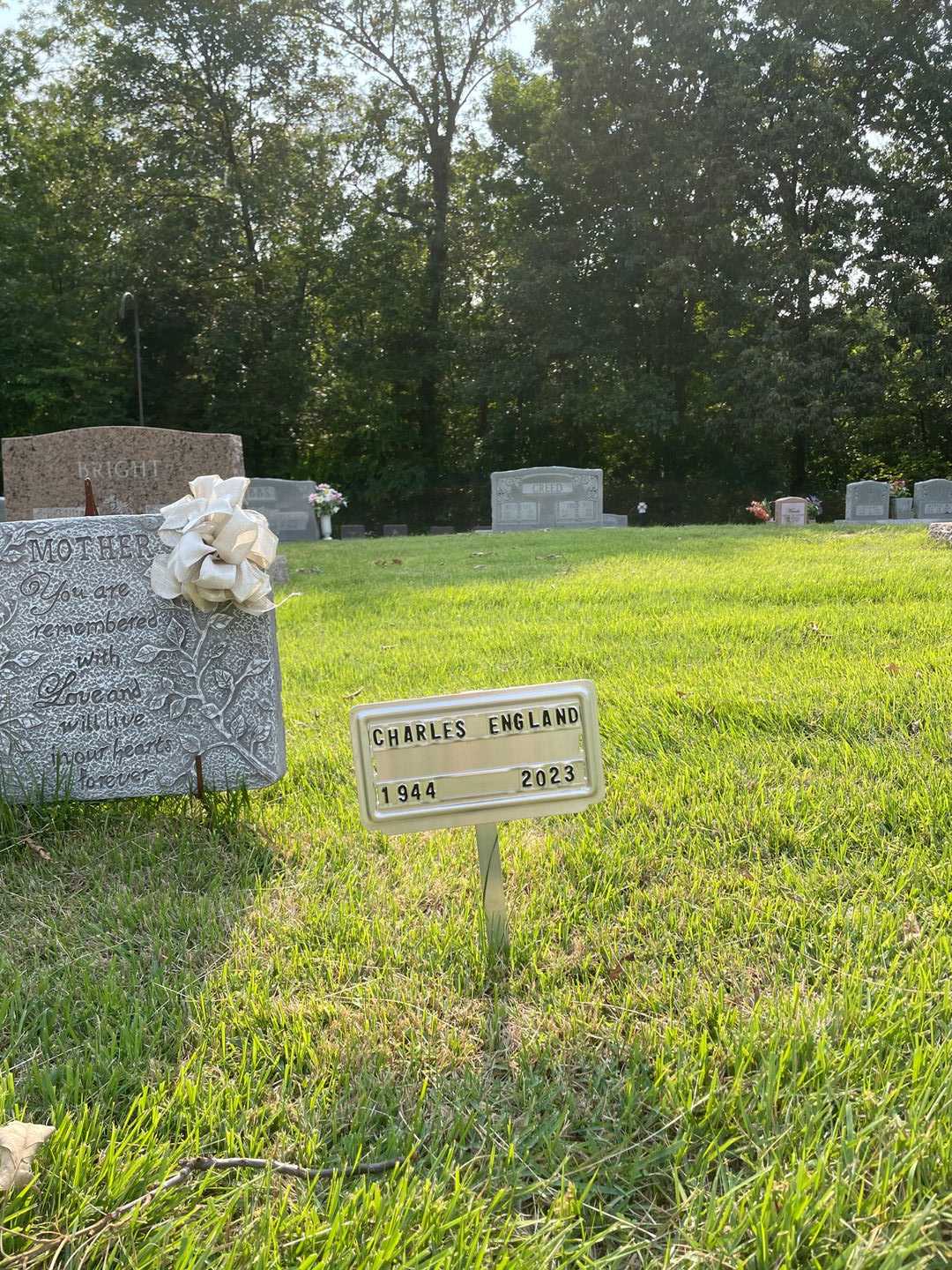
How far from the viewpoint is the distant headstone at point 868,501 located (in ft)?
58.0

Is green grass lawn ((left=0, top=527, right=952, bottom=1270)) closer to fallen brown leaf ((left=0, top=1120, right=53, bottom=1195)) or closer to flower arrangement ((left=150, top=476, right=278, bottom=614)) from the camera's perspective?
fallen brown leaf ((left=0, top=1120, right=53, bottom=1195))

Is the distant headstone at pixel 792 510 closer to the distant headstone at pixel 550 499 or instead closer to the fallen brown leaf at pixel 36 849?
the distant headstone at pixel 550 499

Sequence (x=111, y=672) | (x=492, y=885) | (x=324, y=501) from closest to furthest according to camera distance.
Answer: (x=492, y=885), (x=111, y=672), (x=324, y=501)

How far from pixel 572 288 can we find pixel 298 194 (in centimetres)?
762

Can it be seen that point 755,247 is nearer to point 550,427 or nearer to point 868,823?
A: point 550,427

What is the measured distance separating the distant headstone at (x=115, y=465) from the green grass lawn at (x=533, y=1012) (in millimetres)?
3787

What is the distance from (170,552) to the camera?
2.16 meters

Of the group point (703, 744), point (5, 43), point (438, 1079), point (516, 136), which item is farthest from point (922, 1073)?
point (5, 43)

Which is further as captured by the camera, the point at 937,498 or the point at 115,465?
the point at 937,498

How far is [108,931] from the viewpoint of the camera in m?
1.74

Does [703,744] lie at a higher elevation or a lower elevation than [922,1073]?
higher

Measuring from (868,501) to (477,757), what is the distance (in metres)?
18.6

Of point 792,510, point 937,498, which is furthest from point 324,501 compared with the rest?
point 937,498

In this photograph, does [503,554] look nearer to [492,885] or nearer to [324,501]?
[492,885]
